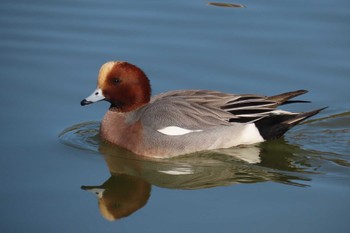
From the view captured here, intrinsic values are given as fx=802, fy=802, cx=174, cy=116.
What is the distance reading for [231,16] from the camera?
11195 millimetres

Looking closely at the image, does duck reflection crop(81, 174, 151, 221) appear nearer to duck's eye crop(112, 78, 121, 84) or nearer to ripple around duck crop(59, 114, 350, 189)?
ripple around duck crop(59, 114, 350, 189)

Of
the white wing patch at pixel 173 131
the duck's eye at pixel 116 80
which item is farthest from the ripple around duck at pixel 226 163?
the duck's eye at pixel 116 80

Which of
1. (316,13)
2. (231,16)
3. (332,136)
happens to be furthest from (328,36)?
(332,136)

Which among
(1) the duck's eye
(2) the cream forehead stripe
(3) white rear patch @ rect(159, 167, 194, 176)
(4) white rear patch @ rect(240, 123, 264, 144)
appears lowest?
(3) white rear patch @ rect(159, 167, 194, 176)

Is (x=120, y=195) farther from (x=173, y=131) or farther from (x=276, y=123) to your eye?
(x=276, y=123)

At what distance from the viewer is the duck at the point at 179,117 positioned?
8.20 meters

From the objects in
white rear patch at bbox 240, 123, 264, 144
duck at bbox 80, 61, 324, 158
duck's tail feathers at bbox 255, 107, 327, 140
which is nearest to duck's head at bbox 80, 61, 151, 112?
duck at bbox 80, 61, 324, 158

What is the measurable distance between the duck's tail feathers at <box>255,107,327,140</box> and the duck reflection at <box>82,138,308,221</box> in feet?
0.47

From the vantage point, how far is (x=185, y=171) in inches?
310

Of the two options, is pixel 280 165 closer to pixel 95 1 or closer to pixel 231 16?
pixel 231 16

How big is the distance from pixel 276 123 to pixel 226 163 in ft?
2.52

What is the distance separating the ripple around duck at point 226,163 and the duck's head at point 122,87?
18.8 inches

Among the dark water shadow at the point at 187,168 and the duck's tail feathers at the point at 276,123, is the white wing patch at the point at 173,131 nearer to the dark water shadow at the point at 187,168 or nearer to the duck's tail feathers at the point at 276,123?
the dark water shadow at the point at 187,168

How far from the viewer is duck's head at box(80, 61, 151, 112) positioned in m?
8.33
